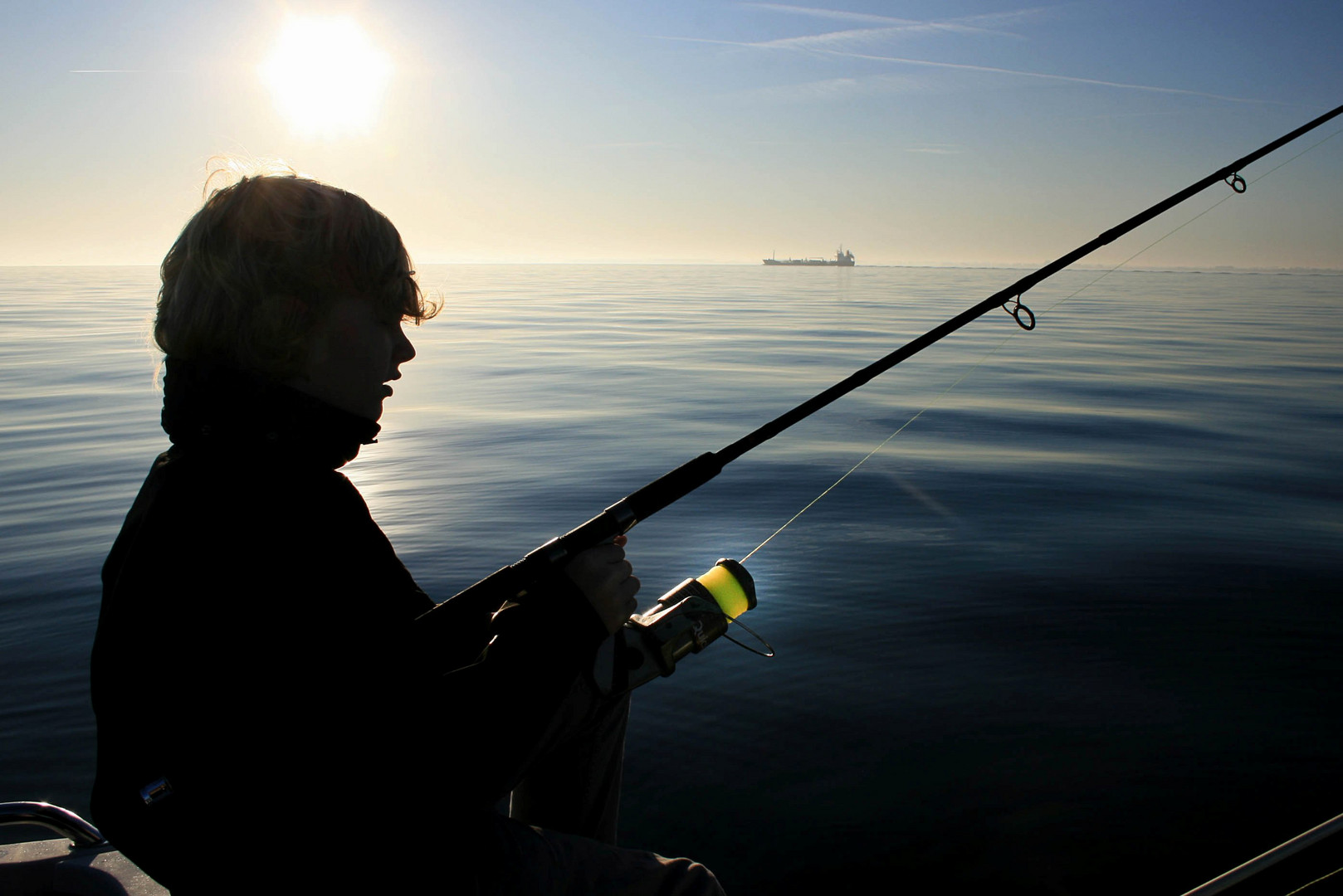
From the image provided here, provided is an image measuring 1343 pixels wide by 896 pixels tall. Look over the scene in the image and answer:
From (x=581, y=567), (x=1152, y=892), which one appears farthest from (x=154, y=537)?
(x=1152, y=892)

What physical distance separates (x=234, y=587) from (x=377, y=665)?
0.73 ft

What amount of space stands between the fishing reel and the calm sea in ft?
2.38

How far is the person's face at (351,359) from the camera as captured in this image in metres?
1.36

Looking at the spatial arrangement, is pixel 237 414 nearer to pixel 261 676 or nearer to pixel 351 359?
pixel 351 359

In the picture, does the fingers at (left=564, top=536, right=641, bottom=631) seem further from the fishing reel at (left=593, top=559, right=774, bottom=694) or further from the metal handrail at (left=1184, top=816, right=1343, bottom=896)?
the metal handrail at (left=1184, top=816, right=1343, bottom=896)

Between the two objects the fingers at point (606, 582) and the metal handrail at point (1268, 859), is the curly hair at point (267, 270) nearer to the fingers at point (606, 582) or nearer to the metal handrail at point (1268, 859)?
the fingers at point (606, 582)

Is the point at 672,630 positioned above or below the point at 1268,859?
above

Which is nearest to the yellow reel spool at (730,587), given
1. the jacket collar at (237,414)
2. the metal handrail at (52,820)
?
the jacket collar at (237,414)

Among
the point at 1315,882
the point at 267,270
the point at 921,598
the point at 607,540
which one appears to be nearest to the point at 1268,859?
the point at 1315,882

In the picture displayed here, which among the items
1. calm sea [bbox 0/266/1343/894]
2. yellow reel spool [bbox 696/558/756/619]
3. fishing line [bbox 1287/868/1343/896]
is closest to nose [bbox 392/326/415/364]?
calm sea [bbox 0/266/1343/894]

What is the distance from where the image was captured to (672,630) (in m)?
2.05

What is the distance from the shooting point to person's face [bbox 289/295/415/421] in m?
1.36

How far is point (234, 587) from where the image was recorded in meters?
1.11

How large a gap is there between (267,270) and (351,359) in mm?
183
